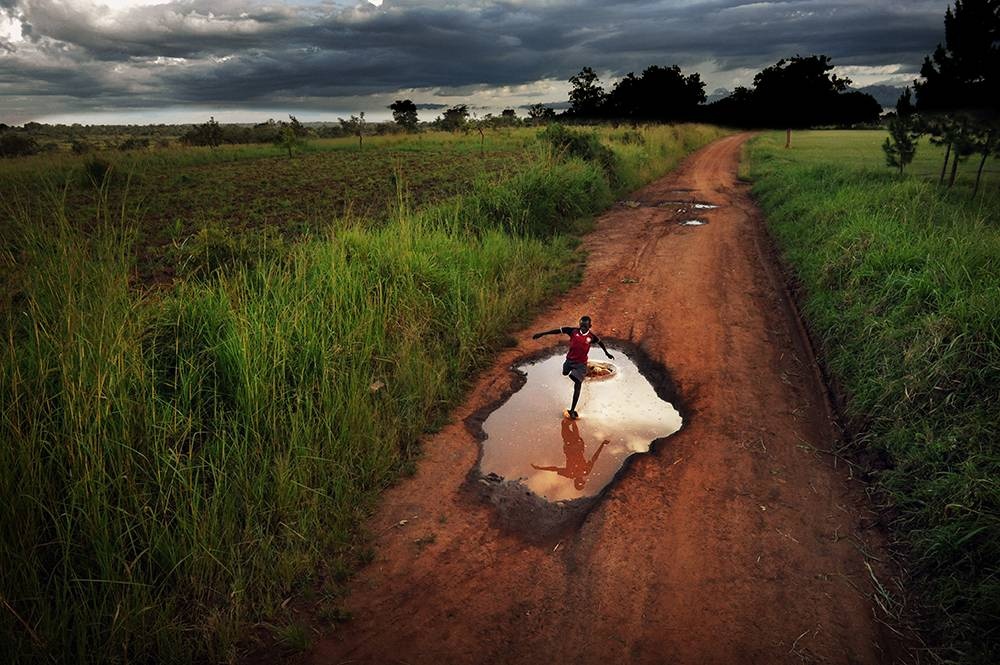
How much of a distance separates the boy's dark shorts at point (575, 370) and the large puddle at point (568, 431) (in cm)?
38

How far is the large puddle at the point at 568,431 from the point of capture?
4422mm

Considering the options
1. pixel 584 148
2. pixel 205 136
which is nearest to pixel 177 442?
pixel 584 148

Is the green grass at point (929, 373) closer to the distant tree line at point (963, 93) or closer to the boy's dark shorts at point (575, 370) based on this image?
the boy's dark shorts at point (575, 370)

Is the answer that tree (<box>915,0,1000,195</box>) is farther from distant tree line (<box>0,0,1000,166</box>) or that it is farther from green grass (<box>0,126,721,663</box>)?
green grass (<box>0,126,721,663</box>)

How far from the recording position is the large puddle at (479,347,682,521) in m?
4.42

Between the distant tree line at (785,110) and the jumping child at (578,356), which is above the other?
the distant tree line at (785,110)

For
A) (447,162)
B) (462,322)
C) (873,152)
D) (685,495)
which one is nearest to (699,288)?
(462,322)

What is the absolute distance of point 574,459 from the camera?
470cm

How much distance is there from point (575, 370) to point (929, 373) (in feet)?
9.91

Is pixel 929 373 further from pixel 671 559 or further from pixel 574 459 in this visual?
pixel 574 459

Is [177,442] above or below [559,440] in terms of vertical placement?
above

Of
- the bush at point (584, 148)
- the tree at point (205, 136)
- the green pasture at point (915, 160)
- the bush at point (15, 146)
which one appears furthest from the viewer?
the tree at point (205, 136)


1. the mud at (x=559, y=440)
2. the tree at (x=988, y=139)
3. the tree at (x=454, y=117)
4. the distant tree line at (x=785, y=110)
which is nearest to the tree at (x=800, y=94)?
the distant tree line at (x=785, y=110)

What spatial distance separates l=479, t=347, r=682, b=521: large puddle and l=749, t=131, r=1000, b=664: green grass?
→ 181 cm
